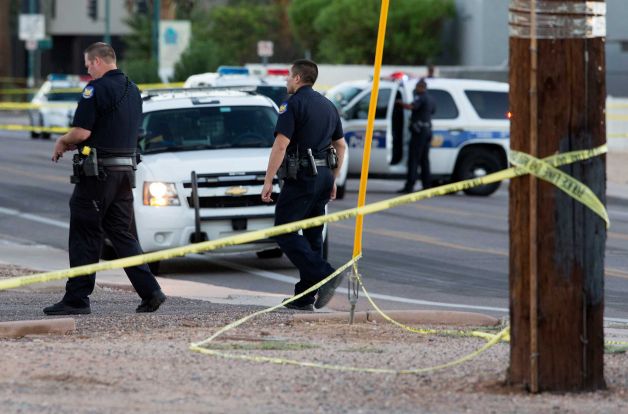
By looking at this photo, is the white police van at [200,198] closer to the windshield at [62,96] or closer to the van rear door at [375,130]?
the van rear door at [375,130]

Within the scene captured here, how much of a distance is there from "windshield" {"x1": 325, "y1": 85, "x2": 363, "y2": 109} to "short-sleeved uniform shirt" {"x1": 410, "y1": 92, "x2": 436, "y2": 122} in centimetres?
129

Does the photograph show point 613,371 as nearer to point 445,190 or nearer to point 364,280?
point 445,190

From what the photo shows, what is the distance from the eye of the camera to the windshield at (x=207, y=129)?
15.4 meters

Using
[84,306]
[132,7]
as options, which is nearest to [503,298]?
[84,306]

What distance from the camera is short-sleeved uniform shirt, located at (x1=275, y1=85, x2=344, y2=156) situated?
1116 centimetres

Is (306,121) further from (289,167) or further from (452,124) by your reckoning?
(452,124)

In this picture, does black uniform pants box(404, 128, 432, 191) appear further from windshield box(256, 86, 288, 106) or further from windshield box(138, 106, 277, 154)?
windshield box(138, 106, 277, 154)

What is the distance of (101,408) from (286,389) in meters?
0.97

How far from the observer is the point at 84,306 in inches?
420

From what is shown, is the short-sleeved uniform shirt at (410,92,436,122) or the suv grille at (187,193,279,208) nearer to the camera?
the suv grille at (187,193,279,208)

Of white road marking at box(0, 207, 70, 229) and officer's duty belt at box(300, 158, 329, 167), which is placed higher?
officer's duty belt at box(300, 158, 329, 167)

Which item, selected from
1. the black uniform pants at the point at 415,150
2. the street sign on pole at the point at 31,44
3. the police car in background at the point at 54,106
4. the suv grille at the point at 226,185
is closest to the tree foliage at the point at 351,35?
the street sign on pole at the point at 31,44

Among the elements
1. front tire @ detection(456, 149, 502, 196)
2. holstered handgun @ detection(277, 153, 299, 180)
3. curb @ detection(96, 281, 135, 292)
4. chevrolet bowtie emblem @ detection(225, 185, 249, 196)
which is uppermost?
holstered handgun @ detection(277, 153, 299, 180)

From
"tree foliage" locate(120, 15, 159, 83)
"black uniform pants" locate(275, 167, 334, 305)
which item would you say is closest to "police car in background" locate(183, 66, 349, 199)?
"black uniform pants" locate(275, 167, 334, 305)
